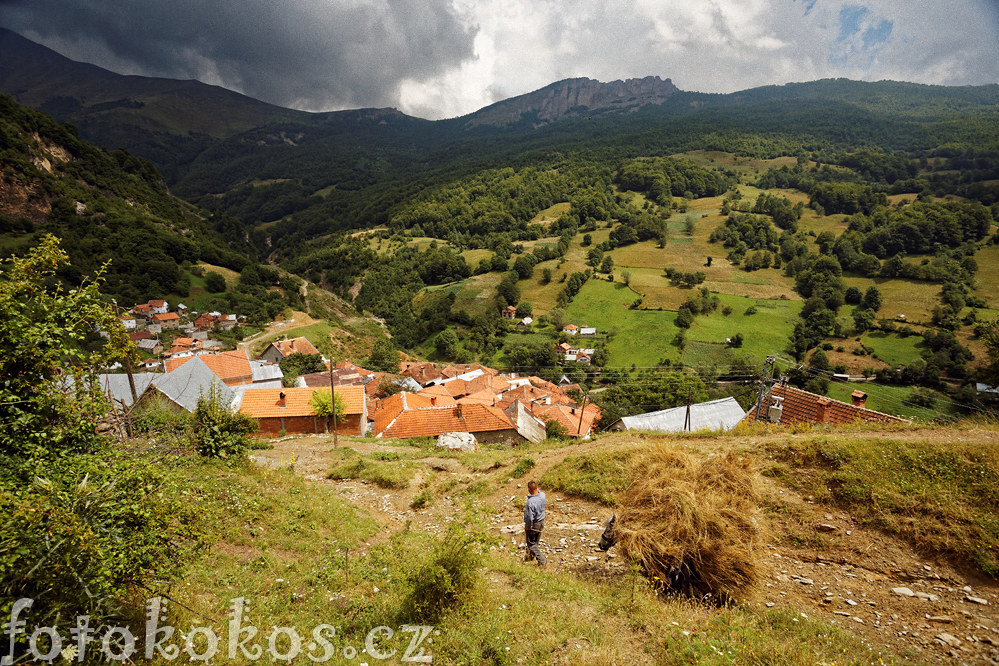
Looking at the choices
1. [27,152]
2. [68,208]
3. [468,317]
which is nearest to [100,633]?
[468,317]

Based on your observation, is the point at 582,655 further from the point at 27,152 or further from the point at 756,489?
the point at 27,152

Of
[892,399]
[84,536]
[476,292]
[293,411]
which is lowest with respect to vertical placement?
[892,399]

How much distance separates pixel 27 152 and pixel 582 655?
94340 millimetres

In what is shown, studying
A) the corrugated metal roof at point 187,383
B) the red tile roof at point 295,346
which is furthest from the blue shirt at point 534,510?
the red tile roof at point 295,346

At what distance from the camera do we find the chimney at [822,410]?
64.5 ft

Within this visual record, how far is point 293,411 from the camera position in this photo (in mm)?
24562

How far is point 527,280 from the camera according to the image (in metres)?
93.1

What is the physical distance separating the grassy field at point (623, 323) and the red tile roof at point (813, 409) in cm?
3745

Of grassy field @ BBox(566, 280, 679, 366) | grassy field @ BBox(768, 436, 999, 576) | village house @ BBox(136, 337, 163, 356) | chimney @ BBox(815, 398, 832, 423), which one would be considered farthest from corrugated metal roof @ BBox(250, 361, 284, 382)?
grassy field @ BBox(566, 280, 679, 366)

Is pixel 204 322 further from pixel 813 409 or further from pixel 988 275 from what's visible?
pixel 988 275

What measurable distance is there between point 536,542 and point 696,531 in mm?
3005

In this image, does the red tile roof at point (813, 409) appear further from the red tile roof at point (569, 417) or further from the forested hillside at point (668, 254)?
the red tile roof at point (569, 417)

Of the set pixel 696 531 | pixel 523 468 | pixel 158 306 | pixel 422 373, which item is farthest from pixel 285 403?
pixel 158 306

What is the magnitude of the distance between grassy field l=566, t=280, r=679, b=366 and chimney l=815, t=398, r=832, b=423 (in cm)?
3937
